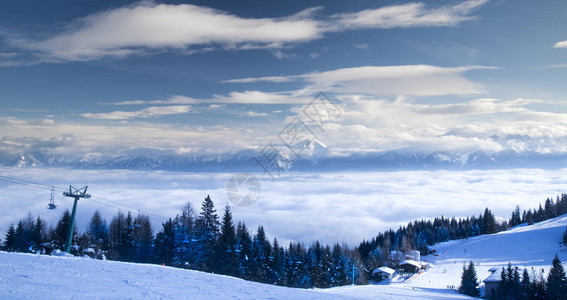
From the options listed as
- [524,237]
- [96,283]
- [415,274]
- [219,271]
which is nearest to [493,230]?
[524,237]

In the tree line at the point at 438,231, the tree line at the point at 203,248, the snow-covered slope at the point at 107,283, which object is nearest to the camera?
the snow-covered slope at the point at 107,283

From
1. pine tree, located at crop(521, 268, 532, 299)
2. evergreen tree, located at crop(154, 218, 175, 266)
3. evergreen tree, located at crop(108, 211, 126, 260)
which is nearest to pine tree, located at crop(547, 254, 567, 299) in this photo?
pine tree, located at crop(521, 268, 532, 299)

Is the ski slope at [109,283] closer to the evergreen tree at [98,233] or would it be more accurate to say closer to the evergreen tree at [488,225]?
the evergreen tree at [98,233]

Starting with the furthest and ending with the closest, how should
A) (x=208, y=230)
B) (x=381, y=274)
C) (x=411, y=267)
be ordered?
(x=411, y=267) → (x=381, y=274) → (x=208, y=230)

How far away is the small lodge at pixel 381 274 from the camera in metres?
57.8

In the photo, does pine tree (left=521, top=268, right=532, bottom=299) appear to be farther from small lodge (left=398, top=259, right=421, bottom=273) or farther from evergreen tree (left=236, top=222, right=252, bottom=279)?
small lodge (left=398, top=259, right=421, bottom=273)

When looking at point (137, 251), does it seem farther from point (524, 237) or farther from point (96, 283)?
point (524, 237)

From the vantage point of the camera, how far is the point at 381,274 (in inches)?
2333

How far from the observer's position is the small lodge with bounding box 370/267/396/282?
2276 inches

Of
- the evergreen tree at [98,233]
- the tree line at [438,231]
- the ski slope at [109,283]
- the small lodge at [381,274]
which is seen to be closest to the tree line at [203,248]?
the evergreen tree at [98,233]

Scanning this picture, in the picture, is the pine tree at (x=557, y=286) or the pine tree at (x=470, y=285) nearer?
the pine tree at (x=557, y=286)

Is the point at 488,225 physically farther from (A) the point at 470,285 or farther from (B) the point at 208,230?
(B) the point at 208,230

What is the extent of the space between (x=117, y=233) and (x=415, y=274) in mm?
50179

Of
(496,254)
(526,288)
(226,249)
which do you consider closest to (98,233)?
(226,249)
